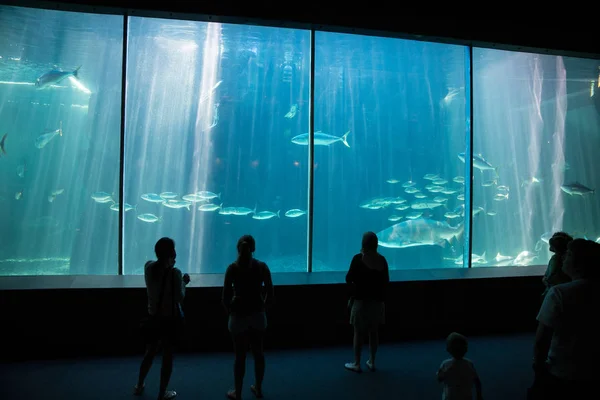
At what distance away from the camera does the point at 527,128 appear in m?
15.4

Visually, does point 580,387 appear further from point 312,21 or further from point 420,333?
point 312,21

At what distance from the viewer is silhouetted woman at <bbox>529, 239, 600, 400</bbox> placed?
5.27ft

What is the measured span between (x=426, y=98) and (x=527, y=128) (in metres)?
11.1

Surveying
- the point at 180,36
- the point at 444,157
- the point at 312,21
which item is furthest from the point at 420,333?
the point at 444,157

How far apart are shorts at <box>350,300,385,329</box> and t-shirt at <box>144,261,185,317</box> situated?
152 cm

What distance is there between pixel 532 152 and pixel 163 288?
62.1ft

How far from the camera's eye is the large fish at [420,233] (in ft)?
25.3

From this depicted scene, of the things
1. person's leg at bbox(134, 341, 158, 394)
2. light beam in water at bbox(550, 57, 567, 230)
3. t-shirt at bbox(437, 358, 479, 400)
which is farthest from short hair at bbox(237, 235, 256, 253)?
light beam in water at bbox(550, 57, 567, 230)

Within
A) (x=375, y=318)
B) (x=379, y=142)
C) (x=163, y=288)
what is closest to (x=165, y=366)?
(x=163, y=288)

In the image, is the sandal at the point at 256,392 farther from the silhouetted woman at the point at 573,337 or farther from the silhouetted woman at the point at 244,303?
the silhouetted woman at the point at 573,337

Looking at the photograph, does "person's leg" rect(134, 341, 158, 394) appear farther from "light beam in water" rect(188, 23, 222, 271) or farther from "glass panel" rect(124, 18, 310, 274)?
"light beam in water" rect(188, 23, 222, 271)

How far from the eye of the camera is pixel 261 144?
2698 cm

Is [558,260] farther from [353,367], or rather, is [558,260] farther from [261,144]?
[261,144]

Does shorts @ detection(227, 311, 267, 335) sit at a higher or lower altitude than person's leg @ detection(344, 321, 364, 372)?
higher
